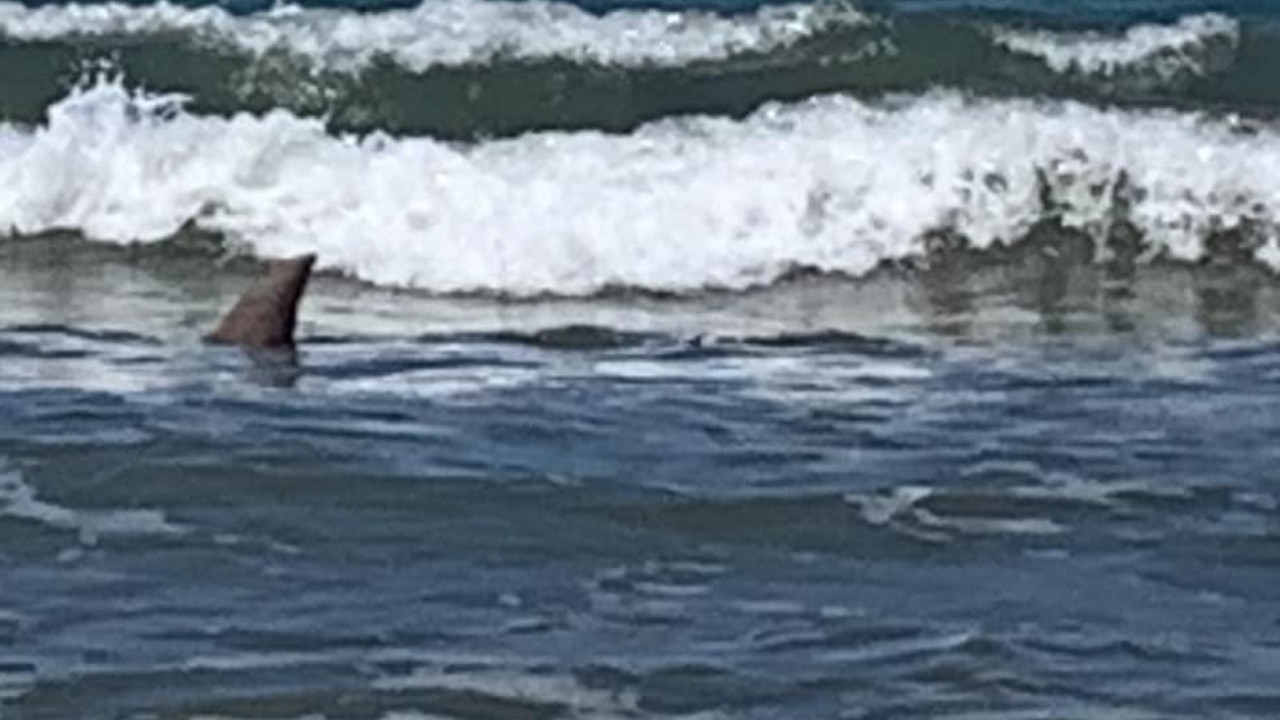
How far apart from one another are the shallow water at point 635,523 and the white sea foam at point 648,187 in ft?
5.75

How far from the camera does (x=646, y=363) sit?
8914 mm

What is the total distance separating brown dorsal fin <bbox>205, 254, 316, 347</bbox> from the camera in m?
8.74

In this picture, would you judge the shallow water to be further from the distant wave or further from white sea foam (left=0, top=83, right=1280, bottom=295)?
the distant wave

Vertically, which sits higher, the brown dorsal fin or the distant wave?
the distant wave

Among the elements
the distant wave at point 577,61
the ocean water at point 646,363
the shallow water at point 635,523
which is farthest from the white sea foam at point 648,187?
the shallow water at point 635,523

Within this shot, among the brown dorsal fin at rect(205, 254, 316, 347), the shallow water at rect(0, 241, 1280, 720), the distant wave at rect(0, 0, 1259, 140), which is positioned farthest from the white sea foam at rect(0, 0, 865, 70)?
the brown dorsal fin at rect(205, 254, 316, 347)

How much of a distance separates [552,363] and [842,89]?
600 cm

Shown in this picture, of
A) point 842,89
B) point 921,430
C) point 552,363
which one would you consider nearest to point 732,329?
point 552,363

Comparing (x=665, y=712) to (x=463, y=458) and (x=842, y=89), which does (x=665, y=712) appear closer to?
(x=463, y=458)

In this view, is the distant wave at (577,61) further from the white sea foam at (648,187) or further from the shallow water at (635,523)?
the shallow water at (635,523)

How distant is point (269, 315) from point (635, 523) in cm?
215

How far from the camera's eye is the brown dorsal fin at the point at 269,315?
874cm

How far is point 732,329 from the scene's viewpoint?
996 centimetres

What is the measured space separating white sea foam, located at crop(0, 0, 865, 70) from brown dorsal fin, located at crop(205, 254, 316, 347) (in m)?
6.16
